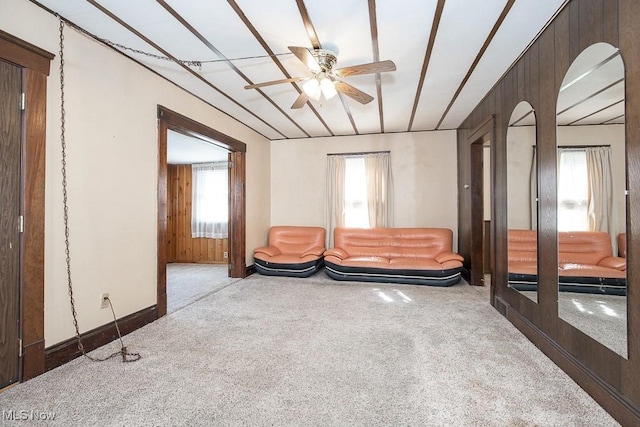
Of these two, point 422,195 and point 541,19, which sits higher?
point 541,19

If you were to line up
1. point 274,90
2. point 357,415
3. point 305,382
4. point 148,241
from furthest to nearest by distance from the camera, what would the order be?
point 274,90 → point 148,241 → point 305,382 → point 357,415

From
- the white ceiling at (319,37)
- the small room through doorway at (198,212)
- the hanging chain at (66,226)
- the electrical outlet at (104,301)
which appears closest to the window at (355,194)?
the white ceiling at (319,37)

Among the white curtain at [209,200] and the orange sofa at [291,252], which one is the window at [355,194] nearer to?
the orange sofa at [291,252]

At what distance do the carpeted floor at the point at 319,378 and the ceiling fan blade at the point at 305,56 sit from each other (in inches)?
91.6

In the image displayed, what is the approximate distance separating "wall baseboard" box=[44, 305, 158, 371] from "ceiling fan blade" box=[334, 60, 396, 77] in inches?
116

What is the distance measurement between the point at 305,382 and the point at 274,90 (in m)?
3.04

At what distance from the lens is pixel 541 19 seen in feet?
6.99

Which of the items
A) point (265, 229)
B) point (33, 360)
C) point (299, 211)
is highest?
point (299, 211)

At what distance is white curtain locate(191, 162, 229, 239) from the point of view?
6.57 metres

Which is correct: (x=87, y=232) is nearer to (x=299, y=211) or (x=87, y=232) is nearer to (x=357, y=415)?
(x=357, y=415)

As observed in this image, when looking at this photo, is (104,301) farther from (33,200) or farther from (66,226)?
(33,200)

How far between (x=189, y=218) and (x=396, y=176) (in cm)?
478

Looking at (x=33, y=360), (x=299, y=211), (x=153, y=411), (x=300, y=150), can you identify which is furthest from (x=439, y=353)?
(x=300, y=150)

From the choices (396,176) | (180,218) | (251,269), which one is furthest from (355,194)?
(180,218)
